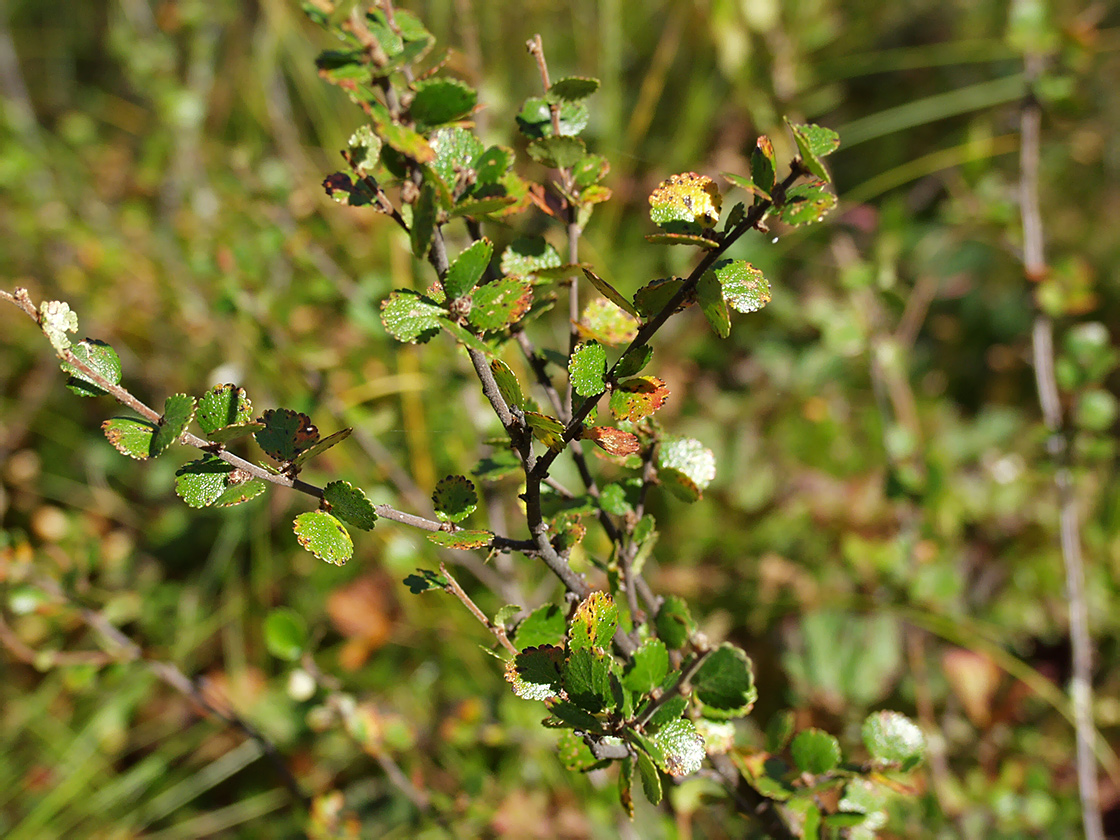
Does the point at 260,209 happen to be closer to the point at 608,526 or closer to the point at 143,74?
the point at 143,74

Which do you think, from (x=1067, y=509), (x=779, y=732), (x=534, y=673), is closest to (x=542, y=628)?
(x=534, y=673)

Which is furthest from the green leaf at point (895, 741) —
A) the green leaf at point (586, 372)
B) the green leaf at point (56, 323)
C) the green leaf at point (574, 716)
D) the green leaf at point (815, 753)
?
the green leaf at point (56, 323)

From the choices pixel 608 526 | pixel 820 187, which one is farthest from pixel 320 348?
pixel 820 187

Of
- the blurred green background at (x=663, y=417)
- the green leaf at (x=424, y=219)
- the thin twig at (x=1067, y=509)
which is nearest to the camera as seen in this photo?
the green leaf at (x=424, y=219)

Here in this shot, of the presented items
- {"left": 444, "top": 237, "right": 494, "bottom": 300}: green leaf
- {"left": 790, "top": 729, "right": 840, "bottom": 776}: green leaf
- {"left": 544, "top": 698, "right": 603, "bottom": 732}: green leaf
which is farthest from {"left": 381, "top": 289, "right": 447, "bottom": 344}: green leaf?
{"left": 790, "top": 729, "right": 840, "bottom": 776}: green leaf

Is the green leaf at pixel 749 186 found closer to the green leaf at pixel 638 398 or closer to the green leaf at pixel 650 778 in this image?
the green leaf at pixel 638 398

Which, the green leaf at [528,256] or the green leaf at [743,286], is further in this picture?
the green leaf at [528,256]

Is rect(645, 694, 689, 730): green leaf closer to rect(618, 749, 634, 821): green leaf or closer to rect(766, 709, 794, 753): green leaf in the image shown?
rect(618, 749, 634, 821): green leaf
